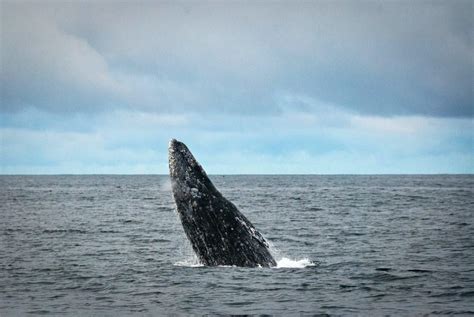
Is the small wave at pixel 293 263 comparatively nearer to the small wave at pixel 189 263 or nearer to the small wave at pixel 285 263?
the small wave at pixel 285 263

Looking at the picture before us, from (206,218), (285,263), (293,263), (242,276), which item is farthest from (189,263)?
(206,218)

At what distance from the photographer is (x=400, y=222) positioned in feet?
116

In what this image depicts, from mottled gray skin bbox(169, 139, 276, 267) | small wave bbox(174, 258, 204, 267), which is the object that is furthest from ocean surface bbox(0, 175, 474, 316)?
mottled gray skin bbox(169, 139, 276, 267)

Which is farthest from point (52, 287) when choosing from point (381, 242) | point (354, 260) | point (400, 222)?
point (400, 222)

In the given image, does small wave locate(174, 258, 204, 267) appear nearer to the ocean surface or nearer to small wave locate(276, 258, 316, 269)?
the ocean surface

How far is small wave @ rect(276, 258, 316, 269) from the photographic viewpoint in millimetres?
17047

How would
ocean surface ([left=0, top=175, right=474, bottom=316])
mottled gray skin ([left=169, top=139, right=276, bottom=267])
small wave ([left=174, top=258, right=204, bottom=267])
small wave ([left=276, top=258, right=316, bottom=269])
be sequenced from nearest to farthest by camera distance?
ocean surface ([left=0, top=175, right=474, bottom=316]) < mottled gray skin ([left=169, top=139, right=276, bottom=267]) < small wave ([left=276, top=258, right=316, bottom=269]) < small wave ([left=174, top=258, right=204, bottom=267])

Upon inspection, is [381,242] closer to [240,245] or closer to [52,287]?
[240,245]

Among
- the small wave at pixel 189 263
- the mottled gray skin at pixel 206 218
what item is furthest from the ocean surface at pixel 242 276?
the mottled gray skin at pixel 206 218

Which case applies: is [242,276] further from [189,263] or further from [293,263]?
[189,263]

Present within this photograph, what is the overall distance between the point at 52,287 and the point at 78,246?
370 inches

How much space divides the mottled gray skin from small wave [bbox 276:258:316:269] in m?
3.01

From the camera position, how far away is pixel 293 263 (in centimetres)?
1773

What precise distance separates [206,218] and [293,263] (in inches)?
213
